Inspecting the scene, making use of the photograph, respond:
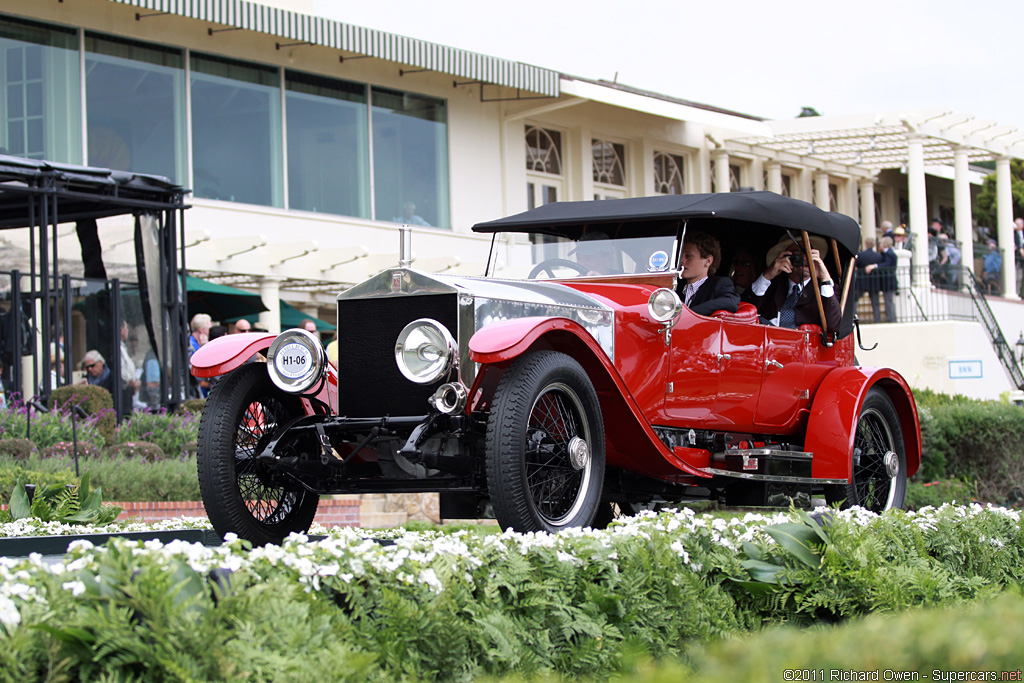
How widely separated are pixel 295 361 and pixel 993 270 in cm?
2555

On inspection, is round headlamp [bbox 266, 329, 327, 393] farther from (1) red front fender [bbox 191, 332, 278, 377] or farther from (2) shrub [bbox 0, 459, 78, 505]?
(2) shrub [bbox 0, 459, 78, 505]

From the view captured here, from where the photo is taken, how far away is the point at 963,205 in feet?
90.4

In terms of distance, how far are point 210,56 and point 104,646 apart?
17.0 metres

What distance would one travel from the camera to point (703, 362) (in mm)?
6477

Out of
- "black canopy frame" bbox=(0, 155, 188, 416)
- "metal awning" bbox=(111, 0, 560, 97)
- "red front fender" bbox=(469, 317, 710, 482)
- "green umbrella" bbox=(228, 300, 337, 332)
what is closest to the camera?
"red front fender" bbox=(469, 317, 710, 482)

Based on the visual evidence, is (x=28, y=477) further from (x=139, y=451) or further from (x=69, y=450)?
(x=139, y=451)

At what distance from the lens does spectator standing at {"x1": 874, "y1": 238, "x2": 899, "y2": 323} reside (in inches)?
891

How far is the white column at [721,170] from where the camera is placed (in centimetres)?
2635

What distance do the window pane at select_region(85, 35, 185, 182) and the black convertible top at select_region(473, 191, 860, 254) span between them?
11.4m

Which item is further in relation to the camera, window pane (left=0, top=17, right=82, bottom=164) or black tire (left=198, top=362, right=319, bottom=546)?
window pane (left=0, top=17, right=82, bottom=164)

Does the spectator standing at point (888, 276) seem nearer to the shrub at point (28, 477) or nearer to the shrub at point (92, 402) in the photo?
the shrub at point (92, 402)

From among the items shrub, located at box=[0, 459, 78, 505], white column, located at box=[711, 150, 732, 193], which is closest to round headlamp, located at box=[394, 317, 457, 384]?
shrub, located at box=[0, 459, 78, 505]

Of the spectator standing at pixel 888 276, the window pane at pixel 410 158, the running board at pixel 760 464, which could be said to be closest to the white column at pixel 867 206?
the spectator standing at pixel 888 276

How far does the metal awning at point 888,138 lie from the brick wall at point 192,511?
17.4m
